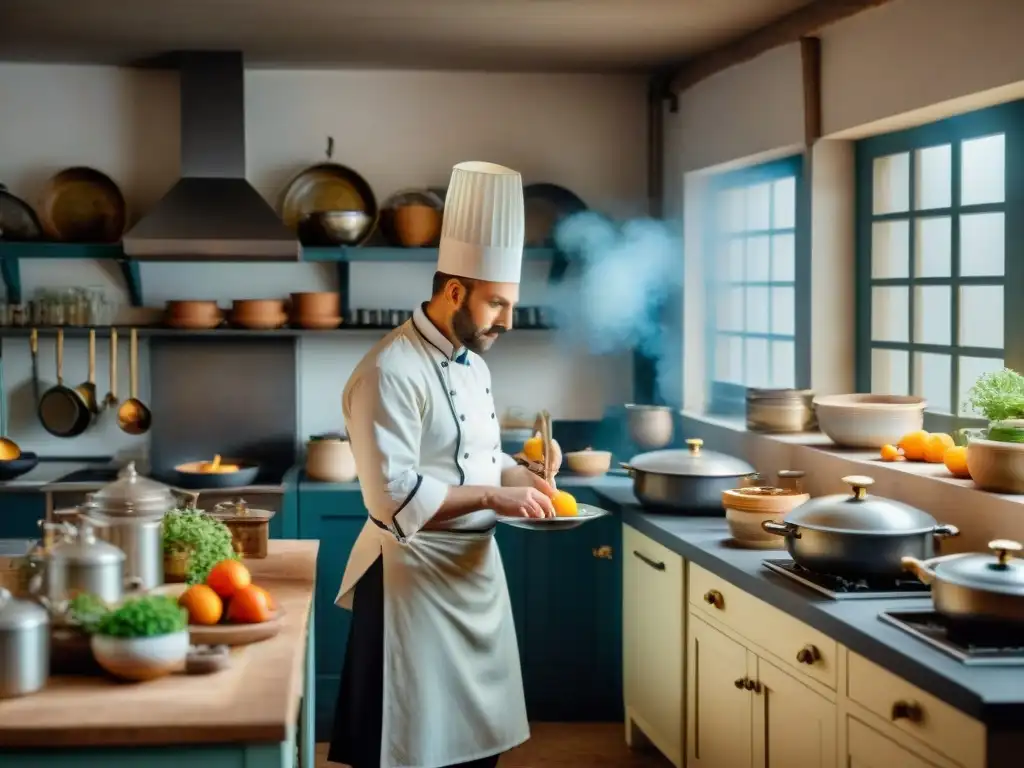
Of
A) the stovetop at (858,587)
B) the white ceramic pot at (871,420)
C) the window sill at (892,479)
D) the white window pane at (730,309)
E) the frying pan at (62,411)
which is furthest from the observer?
the frying pan at (62,411)

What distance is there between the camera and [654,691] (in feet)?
13.8

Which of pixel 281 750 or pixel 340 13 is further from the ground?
pixel 340 13

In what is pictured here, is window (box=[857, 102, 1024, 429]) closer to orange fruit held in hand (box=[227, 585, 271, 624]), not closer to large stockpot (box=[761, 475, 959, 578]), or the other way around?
large stockpot (box=[761, 475, 959, 578])

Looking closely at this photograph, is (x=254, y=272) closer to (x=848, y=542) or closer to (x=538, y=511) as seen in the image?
(x=538, y=511)

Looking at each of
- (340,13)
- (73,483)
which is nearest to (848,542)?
(340,13)

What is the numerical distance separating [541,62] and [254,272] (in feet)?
4.86

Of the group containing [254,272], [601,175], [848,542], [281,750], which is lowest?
[281,750]

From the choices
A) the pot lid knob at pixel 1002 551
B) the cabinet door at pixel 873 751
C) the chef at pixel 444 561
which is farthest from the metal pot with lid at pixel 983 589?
the chef at pixel 444 561

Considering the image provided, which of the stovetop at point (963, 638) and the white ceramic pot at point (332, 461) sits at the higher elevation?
the white ceramic pot at point (332, 461)

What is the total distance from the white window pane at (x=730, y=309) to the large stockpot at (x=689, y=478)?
1123 millimetres

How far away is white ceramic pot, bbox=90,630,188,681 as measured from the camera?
2172 millimetres

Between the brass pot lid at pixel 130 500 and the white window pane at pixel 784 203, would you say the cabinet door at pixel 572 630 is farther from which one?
the brass pot lid at pixel 130 500

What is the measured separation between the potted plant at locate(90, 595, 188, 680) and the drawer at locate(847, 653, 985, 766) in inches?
52.5

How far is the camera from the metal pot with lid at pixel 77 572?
2309 millimetres
